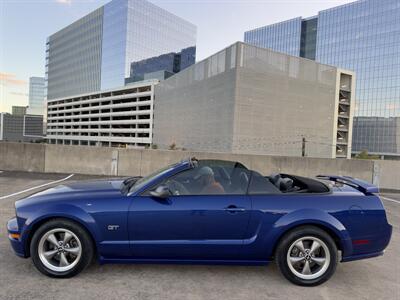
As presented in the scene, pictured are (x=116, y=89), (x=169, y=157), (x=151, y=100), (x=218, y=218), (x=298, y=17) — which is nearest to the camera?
(x=218, y=218)

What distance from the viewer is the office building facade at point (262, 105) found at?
46.7 m

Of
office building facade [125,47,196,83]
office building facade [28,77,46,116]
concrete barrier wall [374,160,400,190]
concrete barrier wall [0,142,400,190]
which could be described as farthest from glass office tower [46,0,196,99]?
concrete barrier wall [374,160,400,190]

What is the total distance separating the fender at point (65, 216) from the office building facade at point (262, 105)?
41894 mm

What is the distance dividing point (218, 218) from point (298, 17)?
110 metres

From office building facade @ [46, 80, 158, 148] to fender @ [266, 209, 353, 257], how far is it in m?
76.5

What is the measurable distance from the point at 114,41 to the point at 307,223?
101 meters

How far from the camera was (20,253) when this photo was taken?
3.31m

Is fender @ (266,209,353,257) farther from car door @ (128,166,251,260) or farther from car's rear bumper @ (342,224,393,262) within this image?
car door @ (128,166,251,260)

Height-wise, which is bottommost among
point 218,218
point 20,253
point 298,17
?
point 20,253

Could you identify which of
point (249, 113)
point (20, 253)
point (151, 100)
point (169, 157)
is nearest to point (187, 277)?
point (20, 253)

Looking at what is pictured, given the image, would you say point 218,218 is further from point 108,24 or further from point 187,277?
point 108,24

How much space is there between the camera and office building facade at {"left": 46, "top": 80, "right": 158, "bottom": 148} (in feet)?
269

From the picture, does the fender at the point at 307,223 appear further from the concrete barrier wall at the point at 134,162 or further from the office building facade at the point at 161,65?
the office building facade at the point at 161,65

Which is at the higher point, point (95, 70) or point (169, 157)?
point (95, 70)
